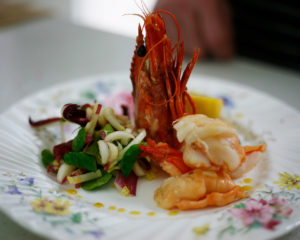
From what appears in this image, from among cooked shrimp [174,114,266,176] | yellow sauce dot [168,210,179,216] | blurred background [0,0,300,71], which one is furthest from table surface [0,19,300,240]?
yellow sauce dot [168,210,179,216]

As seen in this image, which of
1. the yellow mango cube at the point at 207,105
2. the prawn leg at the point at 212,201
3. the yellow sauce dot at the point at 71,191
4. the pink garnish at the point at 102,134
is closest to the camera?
the prawn leg at the point at 212,201

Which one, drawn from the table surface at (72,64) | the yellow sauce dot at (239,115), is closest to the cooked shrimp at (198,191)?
the yellow sauce dot at (239,115)

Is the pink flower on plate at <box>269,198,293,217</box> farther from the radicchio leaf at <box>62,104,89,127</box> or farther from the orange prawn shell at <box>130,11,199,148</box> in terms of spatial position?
the radicchio leaf at <box>62,104,89,127</box>

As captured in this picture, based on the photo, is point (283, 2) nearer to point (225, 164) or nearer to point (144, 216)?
point (225, 164)

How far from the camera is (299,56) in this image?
3160 millimetres

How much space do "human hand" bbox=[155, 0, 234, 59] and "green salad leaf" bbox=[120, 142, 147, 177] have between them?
1.85 metres

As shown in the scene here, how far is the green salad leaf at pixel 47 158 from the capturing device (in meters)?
1.62

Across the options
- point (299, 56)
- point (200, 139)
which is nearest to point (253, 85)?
point (299, 56)

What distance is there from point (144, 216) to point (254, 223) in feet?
1.34

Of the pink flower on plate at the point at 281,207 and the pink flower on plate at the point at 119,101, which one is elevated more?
the pink flower on plate at the point at 119,101

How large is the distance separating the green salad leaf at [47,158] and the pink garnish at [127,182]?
1.12ft

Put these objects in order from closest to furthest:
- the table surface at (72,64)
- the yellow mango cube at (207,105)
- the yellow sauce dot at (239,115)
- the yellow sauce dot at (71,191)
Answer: the yellow sauce dot at (71,191)
the yellow mango cube at (207,105)
the yellow sauce dot at (239,115)
the table surface at (72,64)

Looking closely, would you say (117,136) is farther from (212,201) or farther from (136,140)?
(212,201)

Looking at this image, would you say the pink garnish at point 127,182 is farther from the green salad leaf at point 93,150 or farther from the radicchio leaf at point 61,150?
the radicchio leaf at point 61,150
